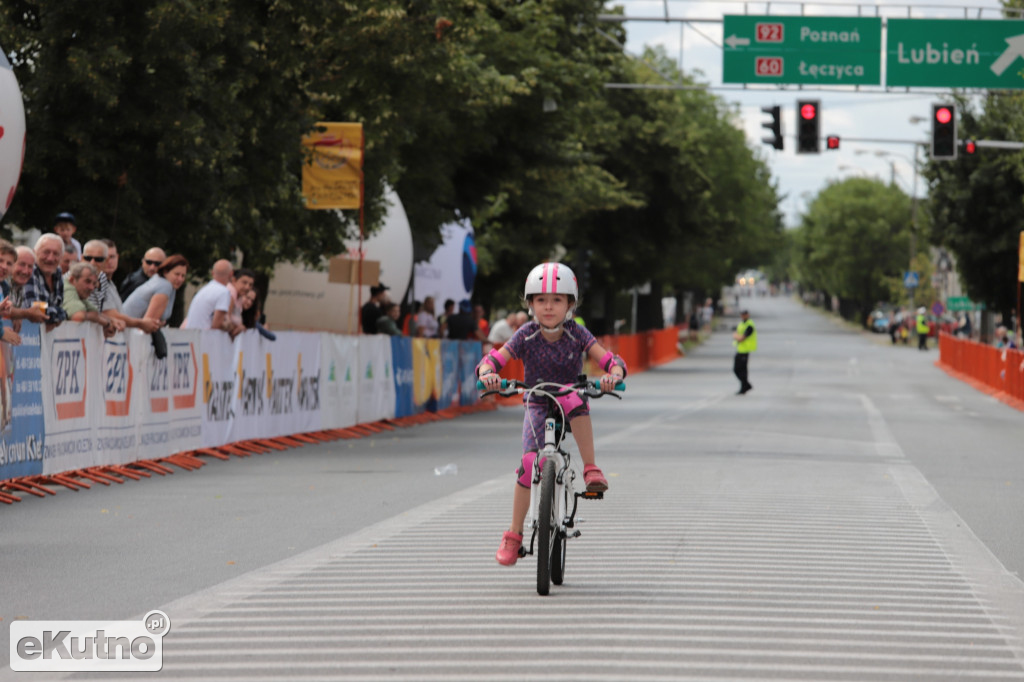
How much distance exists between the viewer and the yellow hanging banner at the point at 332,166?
22234 millimetres

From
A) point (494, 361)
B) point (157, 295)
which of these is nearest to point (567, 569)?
point (494, 361)

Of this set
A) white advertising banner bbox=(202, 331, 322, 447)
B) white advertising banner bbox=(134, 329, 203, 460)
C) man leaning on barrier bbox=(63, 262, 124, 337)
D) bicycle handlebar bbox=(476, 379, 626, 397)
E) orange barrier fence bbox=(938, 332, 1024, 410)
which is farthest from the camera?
orange barrier fence bbox=(938, 332, 1024, 410)

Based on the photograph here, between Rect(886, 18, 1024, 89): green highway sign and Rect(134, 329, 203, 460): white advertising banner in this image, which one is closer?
Rect(134, 329, 203, 460): white advertising banner

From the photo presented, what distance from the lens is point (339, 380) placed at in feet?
71.1

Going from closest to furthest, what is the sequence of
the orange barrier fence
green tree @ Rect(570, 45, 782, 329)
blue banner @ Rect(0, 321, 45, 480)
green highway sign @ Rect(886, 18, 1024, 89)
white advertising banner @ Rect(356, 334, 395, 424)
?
blue banner @ Rect(0, 321, 45, 480)
white advertising banner @ Rect(356, 334, 395, 424)
green highway sign @ Rect(886, 18, 1024, 89)
the orange barrier fence
green tree @ Rect(570, 45, 782, 329)

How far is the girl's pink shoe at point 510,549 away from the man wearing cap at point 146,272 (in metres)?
8.67

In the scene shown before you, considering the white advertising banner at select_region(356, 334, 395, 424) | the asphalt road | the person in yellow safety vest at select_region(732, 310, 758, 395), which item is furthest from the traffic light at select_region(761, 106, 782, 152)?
the asphalt road

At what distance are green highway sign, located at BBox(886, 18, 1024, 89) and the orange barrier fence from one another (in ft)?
20.4

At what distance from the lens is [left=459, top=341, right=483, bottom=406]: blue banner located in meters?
29.0

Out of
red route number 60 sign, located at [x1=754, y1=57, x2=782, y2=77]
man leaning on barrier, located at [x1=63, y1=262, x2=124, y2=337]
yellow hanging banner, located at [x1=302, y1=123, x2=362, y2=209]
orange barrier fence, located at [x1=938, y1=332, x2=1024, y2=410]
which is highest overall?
red route number 60 sign, located at [x1=754, y1=57, x2=782, y2=77]

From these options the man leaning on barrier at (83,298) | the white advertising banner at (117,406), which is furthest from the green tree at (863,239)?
the man leaning on barrier at (83,298)

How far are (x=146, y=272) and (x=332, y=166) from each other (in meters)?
6.30

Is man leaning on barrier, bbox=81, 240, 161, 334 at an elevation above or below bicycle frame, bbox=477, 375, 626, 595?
above

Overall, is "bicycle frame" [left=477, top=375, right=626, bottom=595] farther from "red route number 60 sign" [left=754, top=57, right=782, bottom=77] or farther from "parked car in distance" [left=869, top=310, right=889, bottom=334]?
"parked car in distance" [left=869, top=310, right=889, bottom=334]
